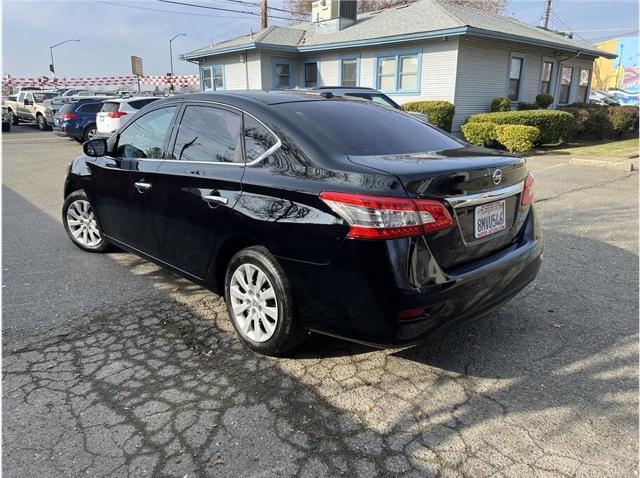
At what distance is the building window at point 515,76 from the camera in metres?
17.3

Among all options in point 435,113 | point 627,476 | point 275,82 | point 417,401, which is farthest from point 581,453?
point 275,82

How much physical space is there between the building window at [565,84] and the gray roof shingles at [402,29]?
1.00 m

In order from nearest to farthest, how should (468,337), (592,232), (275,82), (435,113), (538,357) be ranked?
(538,357)
(468,337)
(592,232)
(435,113)
(275,82)

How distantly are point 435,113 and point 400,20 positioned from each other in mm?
4990

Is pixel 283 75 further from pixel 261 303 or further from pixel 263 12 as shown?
pixel 261 303

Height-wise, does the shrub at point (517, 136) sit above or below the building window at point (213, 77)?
below

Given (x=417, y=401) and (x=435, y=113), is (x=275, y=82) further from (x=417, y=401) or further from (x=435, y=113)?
(x=417, y=401)

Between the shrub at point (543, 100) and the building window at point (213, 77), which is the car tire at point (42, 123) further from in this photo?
the shrub at point (543, 100)

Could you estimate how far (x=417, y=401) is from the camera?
270 centimetres

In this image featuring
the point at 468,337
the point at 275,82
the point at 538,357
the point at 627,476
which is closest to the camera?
the point at 627,476

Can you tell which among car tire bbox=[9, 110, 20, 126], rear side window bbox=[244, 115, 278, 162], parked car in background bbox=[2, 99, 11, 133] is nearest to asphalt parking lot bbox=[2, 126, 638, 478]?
rear side window bbox=[244, 115, 278, 162]

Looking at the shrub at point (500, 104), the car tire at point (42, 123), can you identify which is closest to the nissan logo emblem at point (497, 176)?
the shrub at point (500, 104)

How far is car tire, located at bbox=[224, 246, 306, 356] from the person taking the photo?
286 centimetres

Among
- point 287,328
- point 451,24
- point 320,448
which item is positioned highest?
point 451,24
